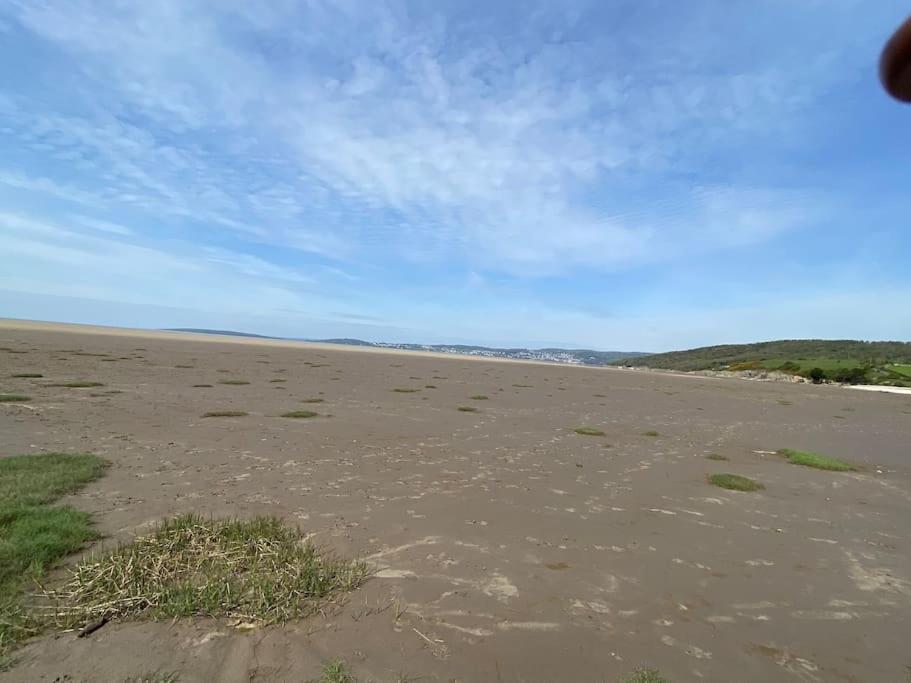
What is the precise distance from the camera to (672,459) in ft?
44.3

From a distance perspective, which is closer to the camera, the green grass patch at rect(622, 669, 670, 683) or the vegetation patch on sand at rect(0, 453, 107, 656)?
the green grass patch at rect(622, 669, 670, 683)

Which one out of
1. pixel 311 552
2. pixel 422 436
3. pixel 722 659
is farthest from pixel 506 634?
pixel 422 436

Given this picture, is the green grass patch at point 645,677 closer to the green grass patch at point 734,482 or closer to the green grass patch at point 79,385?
the green grass patch at point 734,482

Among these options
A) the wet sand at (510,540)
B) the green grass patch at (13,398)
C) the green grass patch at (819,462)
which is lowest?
the wet sand at (510,540)

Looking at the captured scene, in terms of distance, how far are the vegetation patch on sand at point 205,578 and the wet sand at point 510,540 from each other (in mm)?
211

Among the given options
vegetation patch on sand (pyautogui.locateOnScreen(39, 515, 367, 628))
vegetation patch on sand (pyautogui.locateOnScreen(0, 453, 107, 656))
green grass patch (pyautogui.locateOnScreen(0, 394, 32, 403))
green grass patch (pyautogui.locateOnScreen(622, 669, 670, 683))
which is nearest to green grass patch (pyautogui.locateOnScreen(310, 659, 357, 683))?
vegetation patch on sand (pyautogui.locateOnScreen(39, 515, 367, 628))

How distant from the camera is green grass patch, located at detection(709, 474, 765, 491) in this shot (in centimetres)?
1088

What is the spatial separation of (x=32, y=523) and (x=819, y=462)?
58.5 feet

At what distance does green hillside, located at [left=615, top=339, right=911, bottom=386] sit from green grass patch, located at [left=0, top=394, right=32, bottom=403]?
82404 millimetres

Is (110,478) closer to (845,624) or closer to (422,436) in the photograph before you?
(422,436)

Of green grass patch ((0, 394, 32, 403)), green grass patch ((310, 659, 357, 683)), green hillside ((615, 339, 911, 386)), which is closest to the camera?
green grass patch ((310, 659, 357, 683))

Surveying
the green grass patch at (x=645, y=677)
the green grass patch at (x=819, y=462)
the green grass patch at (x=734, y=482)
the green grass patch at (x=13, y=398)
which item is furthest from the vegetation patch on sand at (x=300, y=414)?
the green grass patch at (x=819, y=462)

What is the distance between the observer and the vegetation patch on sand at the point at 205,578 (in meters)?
4.58

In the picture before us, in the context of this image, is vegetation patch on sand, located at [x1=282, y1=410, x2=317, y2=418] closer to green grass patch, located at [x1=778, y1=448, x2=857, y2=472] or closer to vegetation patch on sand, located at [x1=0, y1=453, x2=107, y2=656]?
vegetation patch on sand, located at [x1=0, y1=453, x2=107, y2=656]
